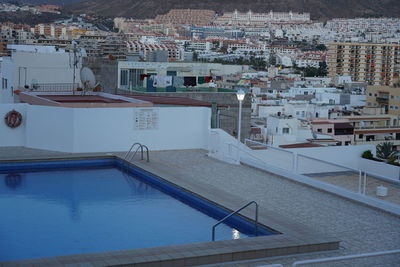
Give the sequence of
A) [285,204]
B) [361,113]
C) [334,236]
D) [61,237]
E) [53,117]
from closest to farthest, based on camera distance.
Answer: [334,236]
[61,237]
[285,204]
[53,117]
[361,113]

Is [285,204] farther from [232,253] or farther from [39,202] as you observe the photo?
[39,202]

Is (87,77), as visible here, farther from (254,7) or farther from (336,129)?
(254,7)

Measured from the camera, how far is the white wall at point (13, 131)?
10086 millimetres

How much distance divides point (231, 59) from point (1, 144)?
88426mm

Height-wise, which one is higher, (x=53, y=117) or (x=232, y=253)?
(x=53, y=117)

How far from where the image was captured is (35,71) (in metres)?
18.1

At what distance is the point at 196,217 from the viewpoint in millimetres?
7121

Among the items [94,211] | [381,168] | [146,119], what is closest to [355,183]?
[381,168]

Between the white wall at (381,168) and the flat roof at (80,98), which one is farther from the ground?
the flat roof at (80,98)

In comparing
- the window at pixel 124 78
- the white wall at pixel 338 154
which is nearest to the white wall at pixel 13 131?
the white wall at pixel 338 154

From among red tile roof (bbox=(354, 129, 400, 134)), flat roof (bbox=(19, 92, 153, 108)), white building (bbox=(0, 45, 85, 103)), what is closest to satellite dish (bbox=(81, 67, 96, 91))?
flat roof (bbox=(19, 92, 153, 108))

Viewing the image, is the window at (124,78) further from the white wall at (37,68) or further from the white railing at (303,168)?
the white railing at (303,168)

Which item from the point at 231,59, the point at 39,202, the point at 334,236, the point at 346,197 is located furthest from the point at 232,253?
the point at 231,59

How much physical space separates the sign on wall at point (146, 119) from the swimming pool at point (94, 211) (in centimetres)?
84
